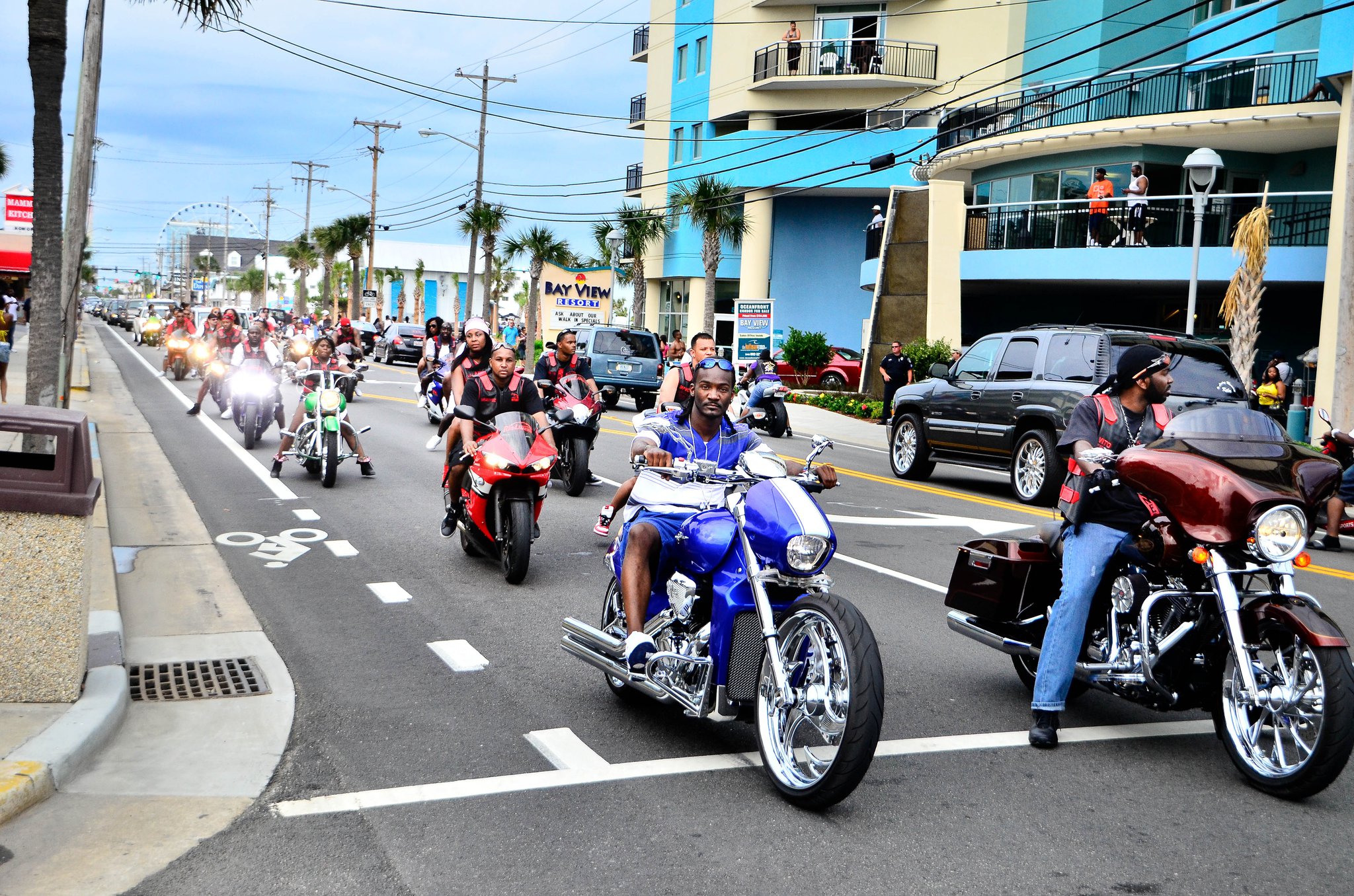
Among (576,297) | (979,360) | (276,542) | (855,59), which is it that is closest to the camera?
(276,542)

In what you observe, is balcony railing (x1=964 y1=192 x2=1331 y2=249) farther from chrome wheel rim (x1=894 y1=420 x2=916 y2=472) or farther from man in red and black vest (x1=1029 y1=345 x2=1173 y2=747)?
man in red and black vest (x1=1029 y1=345 x2=1173 y2=747)

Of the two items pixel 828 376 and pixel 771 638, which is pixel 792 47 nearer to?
pixel 828 376

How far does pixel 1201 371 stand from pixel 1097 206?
587 inches

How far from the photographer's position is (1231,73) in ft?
91.9

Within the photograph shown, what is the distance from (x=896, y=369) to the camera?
2602 centimetres

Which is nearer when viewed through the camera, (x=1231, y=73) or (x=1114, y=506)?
(x=1114, y=506)

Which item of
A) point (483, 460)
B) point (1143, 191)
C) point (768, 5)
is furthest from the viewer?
point (768, 5)

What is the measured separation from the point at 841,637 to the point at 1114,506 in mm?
1851

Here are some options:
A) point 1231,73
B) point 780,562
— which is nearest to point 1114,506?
point 780,562

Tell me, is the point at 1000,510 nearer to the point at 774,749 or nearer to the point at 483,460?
the point at 483,460

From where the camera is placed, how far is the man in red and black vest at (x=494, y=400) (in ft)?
32.6

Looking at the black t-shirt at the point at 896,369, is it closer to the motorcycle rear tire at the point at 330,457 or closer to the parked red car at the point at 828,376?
the parked red car at the point at 828,376

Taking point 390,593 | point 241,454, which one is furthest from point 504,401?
point 241,454

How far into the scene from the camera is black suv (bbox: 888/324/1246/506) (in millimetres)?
13953
